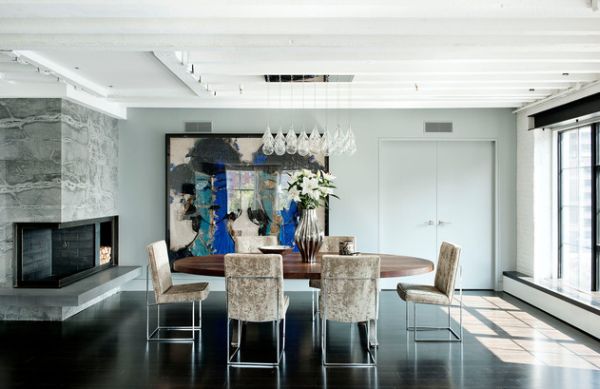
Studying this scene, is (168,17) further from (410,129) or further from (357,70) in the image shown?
(410,129)

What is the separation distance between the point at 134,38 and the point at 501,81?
3832mm

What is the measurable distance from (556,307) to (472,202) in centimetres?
203

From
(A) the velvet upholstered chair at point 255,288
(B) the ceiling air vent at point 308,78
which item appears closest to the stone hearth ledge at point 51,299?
(A) the velvet upholstered chair at point 255,288

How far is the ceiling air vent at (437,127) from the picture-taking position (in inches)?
277

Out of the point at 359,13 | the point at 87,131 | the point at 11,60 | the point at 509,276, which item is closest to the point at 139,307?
the point at 87,131

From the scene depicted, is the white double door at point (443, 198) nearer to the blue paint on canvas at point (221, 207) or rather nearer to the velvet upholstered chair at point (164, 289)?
the blue paint on canvas at point (221, 207)

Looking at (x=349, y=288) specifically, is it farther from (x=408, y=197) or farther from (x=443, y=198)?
(x=443, y=198)

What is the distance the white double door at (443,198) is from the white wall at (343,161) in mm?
152

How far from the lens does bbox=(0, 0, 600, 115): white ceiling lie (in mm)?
3270

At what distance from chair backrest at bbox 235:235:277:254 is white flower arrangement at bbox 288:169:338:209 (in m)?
1.18

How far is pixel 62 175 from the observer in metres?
5.35

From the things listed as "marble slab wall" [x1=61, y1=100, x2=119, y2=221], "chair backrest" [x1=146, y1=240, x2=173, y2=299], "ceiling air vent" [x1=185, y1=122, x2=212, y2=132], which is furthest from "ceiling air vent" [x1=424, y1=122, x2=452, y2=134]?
"marble slab wall" [x1=61, y1=100, x2=119, y2=221]

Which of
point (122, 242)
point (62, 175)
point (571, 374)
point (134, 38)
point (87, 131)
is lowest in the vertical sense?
point (571, 374)

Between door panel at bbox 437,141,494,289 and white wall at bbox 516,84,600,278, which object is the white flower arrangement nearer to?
door panel at bbox 437,141,494,289
